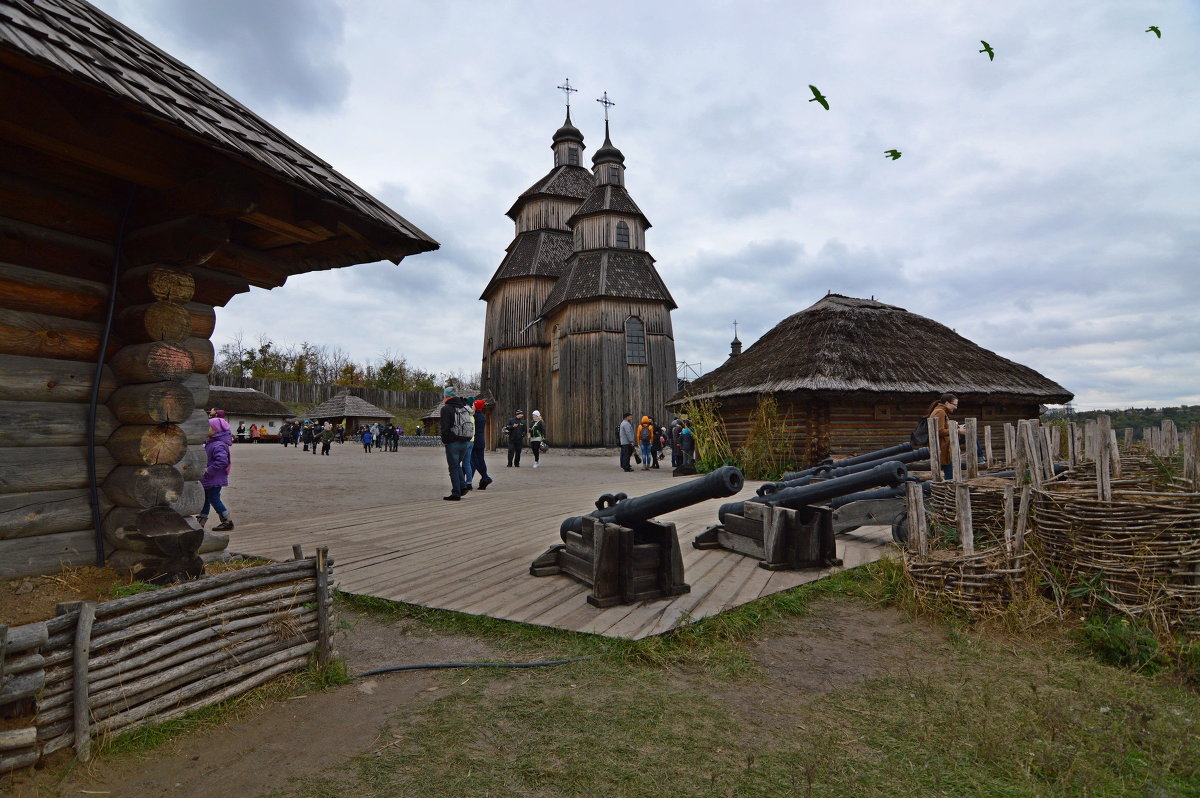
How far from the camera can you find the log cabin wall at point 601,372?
26.0m

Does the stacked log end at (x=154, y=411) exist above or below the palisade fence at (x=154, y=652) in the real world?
above

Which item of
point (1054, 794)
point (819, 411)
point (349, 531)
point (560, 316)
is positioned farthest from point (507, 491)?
point (560, 316)

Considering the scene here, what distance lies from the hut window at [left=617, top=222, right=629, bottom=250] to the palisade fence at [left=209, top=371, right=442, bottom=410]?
34189 mm

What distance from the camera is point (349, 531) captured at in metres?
7.34

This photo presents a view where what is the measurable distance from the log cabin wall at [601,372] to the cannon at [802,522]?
2009 cm

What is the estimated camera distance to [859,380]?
48.9 ft

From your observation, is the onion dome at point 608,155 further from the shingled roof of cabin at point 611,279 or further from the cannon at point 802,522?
the cannon at point 802,522

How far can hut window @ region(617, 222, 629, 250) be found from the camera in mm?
27406

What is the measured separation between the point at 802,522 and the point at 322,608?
4.26 meters

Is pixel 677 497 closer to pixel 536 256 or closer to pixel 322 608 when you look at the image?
pixel 322 608

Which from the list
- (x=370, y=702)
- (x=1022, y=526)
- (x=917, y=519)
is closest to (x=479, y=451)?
(x=917, y=519)

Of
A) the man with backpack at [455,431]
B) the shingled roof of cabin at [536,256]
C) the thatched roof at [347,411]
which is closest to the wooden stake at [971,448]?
the man with backpack at [455,431]

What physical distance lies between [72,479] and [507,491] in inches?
337

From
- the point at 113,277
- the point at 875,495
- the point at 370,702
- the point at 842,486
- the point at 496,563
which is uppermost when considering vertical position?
the point at 113,277
